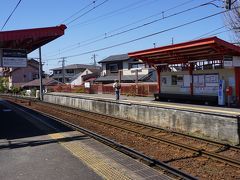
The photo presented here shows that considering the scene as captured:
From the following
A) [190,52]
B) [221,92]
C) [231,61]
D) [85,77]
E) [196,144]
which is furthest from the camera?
[85,77]

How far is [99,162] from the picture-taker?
9.65 m

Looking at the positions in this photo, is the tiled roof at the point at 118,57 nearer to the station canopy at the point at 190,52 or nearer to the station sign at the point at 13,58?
the station canopy at the point at 190,52

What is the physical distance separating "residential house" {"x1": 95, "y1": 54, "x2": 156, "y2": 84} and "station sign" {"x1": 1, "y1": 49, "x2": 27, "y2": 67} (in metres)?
31.4

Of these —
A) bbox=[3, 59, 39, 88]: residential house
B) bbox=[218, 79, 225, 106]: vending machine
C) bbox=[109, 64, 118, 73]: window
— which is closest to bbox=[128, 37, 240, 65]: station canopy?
bbox=[218, 79, 225, 106]: vending machine

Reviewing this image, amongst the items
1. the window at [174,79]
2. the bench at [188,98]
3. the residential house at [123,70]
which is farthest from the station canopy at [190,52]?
the residential house at [123,70]

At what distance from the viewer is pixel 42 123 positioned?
62.3 feet

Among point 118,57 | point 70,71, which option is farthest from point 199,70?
point 70,71

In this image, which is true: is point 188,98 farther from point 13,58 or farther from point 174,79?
point 13,58

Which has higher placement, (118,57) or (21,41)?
(118,57)

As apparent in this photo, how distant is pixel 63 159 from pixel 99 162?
1.05m

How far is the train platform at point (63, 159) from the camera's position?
844cm

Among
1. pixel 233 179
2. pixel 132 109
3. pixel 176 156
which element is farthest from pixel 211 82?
pixel 233 179

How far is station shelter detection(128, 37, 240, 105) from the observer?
75.5 feet

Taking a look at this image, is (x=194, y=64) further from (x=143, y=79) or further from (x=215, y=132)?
(x=143, y=79)
